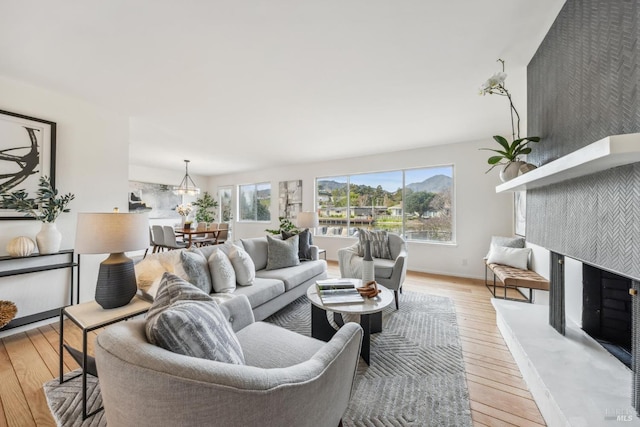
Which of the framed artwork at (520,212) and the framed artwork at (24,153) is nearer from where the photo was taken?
the framed artwork at (24,153)

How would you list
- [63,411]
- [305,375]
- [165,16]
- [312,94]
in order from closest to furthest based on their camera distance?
[305,375] < [63,411] < [165,16] < [312,94]

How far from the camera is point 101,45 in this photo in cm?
179

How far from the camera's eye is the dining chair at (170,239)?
495 centimetres

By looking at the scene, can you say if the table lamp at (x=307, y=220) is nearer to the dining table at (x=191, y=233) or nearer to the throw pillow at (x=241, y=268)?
the throw pillow at (x=241, y=268)

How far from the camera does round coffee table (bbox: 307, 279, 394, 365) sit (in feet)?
5.92

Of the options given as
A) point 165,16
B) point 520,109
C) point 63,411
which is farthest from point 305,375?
point 520,109

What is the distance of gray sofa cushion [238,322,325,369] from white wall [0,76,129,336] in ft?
7.90

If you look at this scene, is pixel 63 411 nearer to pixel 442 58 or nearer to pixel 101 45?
pixel 101 45

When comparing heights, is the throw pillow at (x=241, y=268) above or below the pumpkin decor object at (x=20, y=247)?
below

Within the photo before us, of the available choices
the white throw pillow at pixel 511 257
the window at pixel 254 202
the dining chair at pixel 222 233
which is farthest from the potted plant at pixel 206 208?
the white throw pillow at pixel 511 257

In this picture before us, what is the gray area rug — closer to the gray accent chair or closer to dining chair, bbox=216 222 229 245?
the gray accent chair

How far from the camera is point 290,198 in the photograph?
6191mm

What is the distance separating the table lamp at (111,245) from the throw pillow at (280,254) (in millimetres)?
1576

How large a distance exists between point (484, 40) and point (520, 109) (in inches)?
69.4
